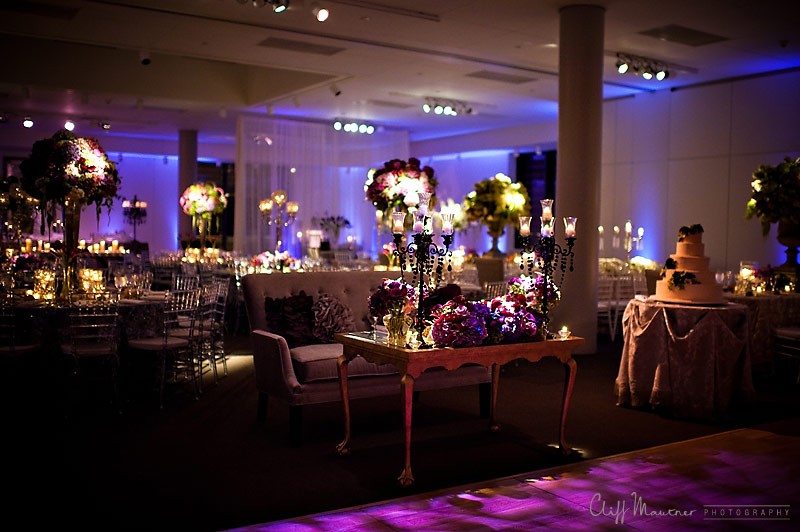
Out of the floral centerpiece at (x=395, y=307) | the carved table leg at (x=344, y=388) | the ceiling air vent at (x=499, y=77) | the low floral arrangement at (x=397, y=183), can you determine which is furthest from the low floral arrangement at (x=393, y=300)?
the ceiling air vent at (x=499, y=77)

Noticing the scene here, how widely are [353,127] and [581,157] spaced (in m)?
9.29

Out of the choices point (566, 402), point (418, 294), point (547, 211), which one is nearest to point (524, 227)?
point (547, 211)

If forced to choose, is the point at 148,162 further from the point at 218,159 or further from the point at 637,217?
the point at 637,217

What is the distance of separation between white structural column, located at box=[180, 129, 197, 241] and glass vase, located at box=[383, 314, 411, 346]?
49.8 feet

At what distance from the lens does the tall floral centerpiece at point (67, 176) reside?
703 centimetres

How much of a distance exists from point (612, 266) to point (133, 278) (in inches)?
313

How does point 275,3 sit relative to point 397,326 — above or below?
above

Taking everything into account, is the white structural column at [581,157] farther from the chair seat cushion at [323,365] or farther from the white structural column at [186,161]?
the white structural column at [186,161]

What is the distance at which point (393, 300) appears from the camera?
4945 mm

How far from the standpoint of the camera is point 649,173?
46.3ft

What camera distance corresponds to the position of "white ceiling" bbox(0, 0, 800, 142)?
367 inches

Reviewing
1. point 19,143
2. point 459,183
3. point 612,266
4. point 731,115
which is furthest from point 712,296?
point 19,143

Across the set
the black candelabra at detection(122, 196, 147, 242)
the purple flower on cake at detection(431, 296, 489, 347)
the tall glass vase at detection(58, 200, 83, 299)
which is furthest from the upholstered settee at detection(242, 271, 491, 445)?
the black candelabra at detection(122, 196, 147, 242)

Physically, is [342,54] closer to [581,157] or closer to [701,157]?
[581,157]
